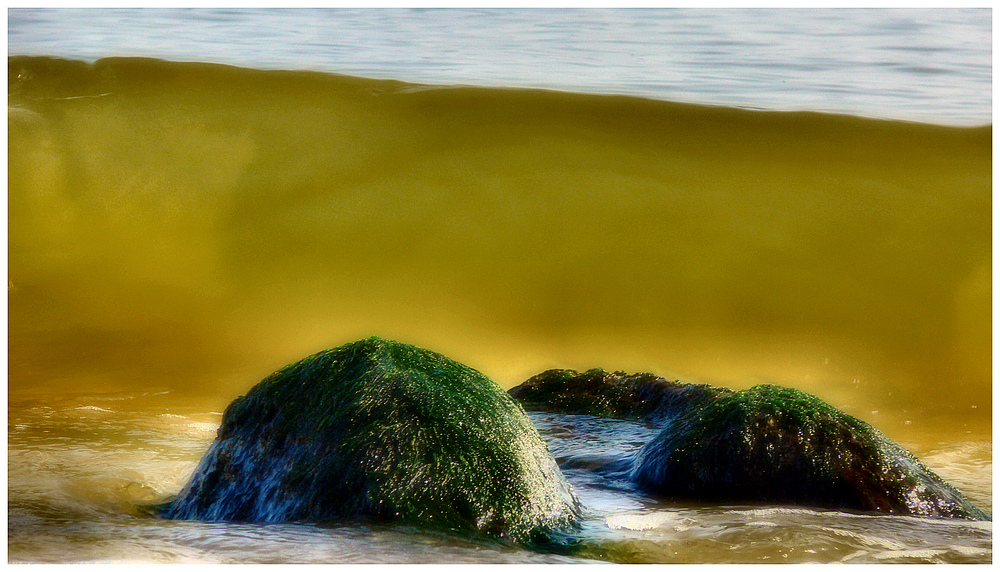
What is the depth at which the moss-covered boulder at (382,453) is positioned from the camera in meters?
2.91

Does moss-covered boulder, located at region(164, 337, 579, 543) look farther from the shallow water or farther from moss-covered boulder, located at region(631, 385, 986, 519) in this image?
moss-covered boulder, located at region(631, 385, 986, 519)

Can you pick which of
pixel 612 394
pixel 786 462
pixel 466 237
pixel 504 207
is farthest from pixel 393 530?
pixel 504 207

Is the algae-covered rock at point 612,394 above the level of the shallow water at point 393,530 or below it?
above

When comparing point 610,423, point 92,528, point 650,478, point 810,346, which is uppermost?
point 810,346

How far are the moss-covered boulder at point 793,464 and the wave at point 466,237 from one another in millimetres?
3268

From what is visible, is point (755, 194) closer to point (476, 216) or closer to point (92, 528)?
point (476, 216)

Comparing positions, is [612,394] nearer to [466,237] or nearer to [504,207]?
[466,237]

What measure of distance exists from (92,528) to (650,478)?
2.51m

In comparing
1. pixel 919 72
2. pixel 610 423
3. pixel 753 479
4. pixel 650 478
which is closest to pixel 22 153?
pixel 610 423

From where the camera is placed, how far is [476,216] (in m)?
8.48

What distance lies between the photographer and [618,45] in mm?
6613

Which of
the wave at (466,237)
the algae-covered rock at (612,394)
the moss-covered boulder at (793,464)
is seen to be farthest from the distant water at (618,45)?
the moss-covered boulder at (793,464)

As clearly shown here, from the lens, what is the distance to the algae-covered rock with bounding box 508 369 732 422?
17.6 ft

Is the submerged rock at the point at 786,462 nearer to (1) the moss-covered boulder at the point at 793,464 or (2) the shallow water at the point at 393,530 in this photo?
(1) the moss-covered boulder at the point at 793,464
